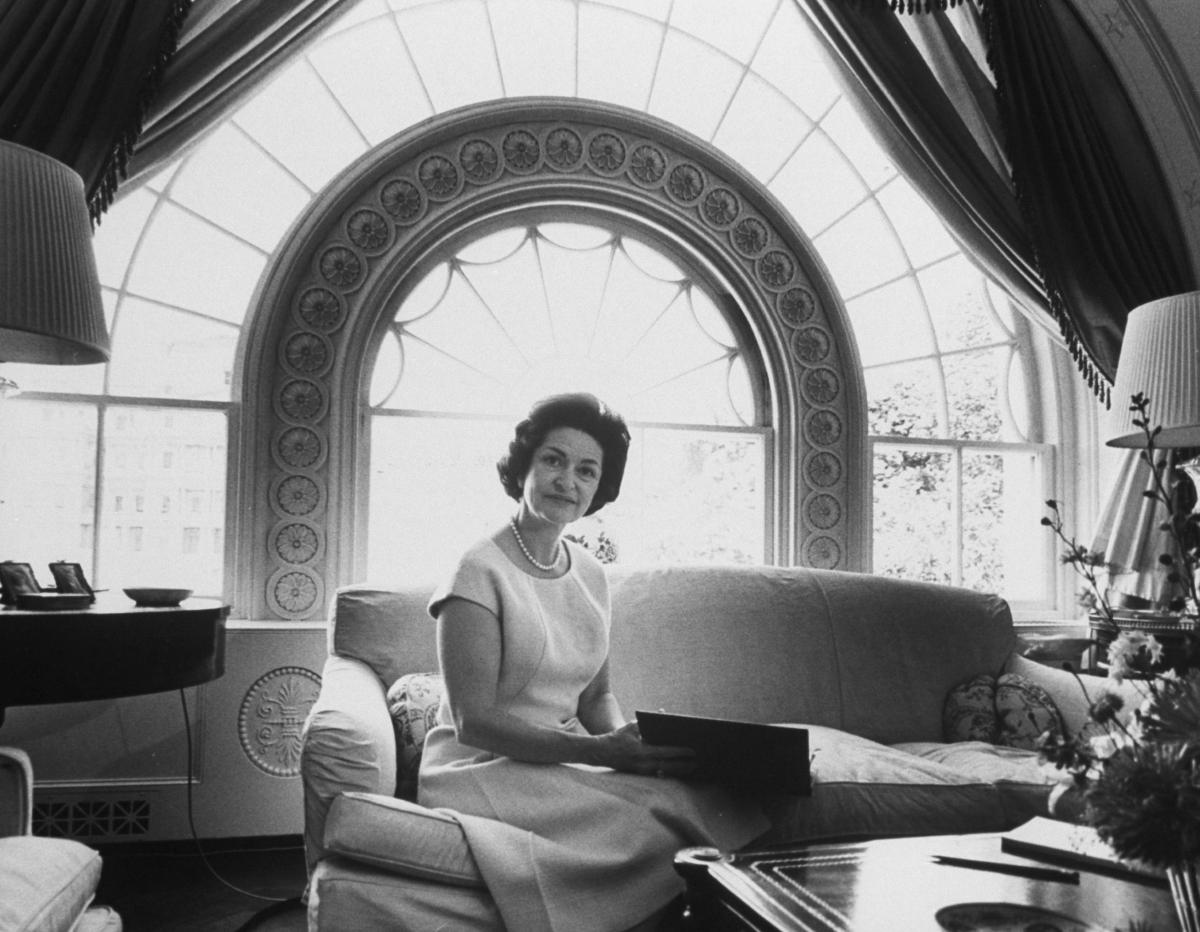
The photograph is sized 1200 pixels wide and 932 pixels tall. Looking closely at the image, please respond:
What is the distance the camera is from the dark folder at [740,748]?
5.58ft

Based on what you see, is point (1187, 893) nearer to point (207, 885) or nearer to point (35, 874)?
point (35, 874)

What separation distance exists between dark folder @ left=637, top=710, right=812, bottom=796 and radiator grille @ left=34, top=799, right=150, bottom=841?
215 cm

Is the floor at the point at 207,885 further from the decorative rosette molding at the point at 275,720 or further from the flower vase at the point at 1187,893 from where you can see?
the flower vase at the point at 1187,893

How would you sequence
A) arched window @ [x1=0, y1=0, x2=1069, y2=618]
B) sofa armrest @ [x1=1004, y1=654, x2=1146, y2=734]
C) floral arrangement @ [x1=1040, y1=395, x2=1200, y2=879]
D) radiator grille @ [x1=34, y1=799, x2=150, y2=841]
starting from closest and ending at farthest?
floral arrangement @ [x1=1040, y1=395, x2=1200, y2=879], sofa armrest @ [x1=1004, y1=654, x2=1146, y2=734], radiator grille @ [x1=34, y1=799, x2=150, y2=841], arched window @ [x1=0, y1=0, x2=1069, y2=618]

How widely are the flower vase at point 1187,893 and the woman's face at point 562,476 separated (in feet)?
4.33

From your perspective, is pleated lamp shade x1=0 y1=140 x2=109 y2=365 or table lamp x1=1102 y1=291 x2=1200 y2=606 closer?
pleated lamp shade x1=0 y1=140 x2=109 y2=365

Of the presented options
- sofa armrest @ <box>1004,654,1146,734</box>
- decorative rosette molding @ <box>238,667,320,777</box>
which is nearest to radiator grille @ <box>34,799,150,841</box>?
decorative rosette molding @ <box>238,667,320,777</box>

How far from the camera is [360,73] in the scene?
148 inches

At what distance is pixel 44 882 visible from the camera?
1.42 metres

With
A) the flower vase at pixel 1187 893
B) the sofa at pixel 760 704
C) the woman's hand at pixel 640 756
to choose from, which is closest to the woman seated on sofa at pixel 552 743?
the woman's hand at pixel 640 756

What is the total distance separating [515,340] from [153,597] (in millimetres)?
1879

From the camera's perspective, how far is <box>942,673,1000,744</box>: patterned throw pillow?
288 centimetres

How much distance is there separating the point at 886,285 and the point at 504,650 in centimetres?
290

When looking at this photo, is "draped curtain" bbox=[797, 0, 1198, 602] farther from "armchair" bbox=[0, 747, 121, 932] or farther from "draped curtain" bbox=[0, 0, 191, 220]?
"armchair" bbox=[0, 747, 121, 932]
